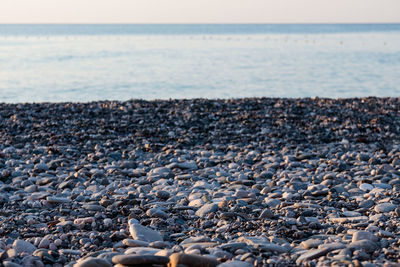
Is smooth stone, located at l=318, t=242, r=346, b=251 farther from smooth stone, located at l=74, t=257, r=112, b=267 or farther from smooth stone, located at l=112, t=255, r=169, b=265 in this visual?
smooth stone, located at l=74, t=257, r=112, b=267

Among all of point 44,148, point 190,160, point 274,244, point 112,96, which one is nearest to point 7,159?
point 44,148

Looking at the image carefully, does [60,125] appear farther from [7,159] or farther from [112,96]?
[112,96]

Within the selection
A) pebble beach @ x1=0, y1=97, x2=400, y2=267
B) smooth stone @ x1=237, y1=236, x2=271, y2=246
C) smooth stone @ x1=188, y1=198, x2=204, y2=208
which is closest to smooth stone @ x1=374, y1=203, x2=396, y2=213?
pebble beach @ x1=0, y1=97, x2=400, y2=267

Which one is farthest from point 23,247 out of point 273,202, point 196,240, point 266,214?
point 273,202

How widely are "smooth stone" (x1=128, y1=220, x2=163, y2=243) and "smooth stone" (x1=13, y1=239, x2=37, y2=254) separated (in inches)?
36.8

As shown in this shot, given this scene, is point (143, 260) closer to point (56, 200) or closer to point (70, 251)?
point (70, 251)

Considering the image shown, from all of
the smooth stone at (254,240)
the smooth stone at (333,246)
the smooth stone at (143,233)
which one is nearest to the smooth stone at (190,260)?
the smooth stone at (254,240)

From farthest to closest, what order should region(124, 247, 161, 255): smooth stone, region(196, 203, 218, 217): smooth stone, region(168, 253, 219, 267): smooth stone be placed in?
region(196, 203, 218, 217): smooth stone → region(124, 247, 161, 255): smooth stone → region(168, 253, 219, 267): smooth stone

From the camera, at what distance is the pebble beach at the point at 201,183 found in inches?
169

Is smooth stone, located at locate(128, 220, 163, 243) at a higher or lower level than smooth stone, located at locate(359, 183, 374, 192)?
higher

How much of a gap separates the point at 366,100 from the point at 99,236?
473 inches

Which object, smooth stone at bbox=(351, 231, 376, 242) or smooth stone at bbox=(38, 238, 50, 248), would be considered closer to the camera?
smooth stone at bbox=(351, 231, 376, 242)

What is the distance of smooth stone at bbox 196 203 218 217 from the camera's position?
5.57 metres

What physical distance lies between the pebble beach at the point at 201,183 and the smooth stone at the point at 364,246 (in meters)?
0.01
